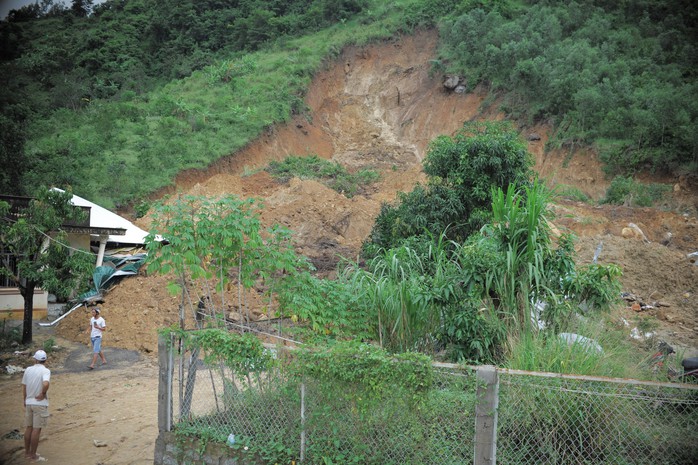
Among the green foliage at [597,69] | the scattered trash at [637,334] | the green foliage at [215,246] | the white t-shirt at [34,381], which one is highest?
the green foliage at [597,69]

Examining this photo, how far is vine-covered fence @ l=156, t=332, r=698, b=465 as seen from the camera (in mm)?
5051

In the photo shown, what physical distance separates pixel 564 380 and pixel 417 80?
3671 cm

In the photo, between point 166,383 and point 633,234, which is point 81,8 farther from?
point 166,383

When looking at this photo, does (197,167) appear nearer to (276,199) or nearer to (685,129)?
(276,199)

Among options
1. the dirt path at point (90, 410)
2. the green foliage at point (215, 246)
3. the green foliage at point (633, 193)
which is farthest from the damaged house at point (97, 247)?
the green foliage at point (633, 193)

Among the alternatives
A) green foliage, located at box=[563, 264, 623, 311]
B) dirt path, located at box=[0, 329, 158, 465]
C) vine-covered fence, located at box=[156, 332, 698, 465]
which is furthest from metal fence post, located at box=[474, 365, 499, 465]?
dirt path, located at box=[0, 329, 158, 465]

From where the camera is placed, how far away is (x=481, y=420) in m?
5.20

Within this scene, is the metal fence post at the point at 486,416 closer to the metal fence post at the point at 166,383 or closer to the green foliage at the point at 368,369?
the green foliage at the point at 368,369

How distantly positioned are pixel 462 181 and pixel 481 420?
7825 millimetres

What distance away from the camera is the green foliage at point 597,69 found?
84.4 feet

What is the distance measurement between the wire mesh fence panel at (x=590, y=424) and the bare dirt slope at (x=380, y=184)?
7.88 metres

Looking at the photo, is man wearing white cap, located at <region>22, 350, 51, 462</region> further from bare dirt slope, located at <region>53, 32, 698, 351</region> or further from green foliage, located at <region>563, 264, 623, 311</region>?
bare dirt slope, located at <region>53, 32, 698, 351</region>

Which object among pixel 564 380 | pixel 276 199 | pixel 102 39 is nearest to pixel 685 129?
pixel 276 199

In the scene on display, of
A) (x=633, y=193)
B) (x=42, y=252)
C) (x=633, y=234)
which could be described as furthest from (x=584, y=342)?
(x=633, y=193)
